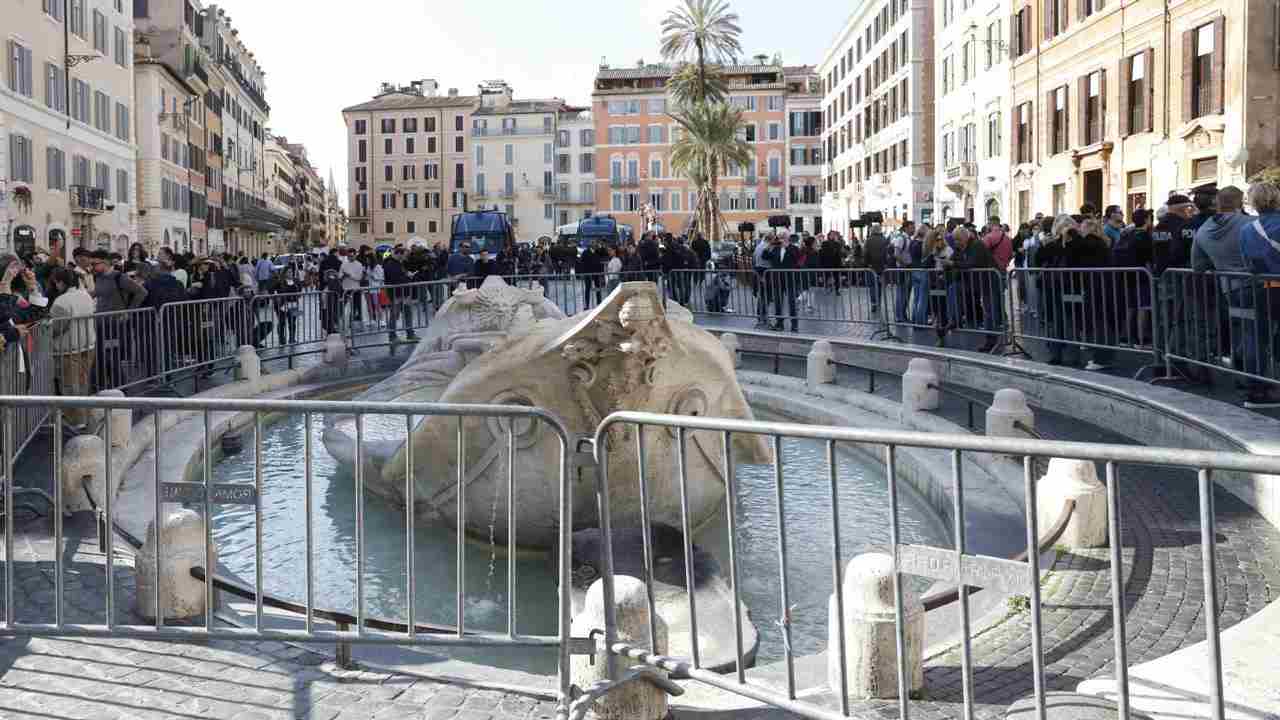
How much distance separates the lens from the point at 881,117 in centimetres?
7012

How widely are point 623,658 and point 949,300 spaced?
12377mm

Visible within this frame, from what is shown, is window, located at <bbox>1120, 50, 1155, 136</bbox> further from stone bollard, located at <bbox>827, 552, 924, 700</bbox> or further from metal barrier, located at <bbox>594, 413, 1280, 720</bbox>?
metal barrier, located at <bbox>594, 413, 1280, 720</bbox>

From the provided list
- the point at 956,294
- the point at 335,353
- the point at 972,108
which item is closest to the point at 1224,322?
the point at 956,294

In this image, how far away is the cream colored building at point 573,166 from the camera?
114312mm

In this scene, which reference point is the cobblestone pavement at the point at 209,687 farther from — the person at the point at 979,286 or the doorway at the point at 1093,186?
the doorway at the point at 1093,186

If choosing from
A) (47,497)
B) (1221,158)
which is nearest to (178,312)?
(47,497)

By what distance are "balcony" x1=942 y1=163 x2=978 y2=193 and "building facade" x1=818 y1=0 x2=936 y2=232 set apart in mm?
1720

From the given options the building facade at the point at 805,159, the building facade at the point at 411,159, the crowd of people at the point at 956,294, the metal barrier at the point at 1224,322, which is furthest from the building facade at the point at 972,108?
the building facade at the point at 411,159

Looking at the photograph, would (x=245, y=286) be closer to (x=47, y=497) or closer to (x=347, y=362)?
(x=347, y=362)

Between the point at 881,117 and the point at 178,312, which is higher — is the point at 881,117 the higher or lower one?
the higher one

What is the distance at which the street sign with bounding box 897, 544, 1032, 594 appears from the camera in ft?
11.7

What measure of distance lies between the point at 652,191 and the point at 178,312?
90836 millimetres

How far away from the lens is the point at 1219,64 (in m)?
29.0

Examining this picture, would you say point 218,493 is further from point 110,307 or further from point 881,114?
point 881,114
